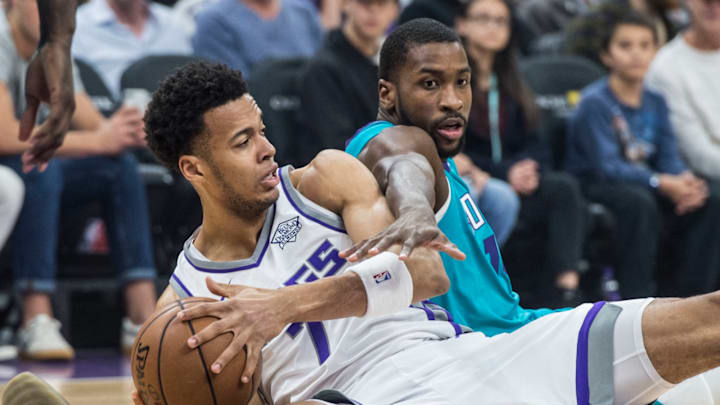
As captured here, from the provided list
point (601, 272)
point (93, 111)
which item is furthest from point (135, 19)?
point (601, 272)

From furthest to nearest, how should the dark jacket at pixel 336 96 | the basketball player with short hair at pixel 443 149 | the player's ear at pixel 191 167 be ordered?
1. the dark jacket at pixel 336 96
2. the basketball player with short hair at pixel 443 149
3. the player's ear at pixel 191 167

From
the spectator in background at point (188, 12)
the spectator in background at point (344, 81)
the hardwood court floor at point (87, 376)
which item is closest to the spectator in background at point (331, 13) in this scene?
the spectator in background at point (188, 12)

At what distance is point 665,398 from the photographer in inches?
108

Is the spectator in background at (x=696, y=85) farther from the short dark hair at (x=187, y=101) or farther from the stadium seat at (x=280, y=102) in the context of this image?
the short dark hair at (x=187, y=101)

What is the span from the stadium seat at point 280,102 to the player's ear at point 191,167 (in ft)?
8.89

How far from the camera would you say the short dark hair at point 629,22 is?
20.6 ft

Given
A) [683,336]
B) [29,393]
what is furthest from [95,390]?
[683,336]

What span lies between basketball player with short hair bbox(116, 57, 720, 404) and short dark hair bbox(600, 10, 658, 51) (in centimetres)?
407

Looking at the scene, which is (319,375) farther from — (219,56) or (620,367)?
(219,56)

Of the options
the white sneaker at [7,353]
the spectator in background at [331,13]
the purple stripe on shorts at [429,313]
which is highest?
the purple stripe on shorts at [429,313]

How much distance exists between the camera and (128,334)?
16.0 feet

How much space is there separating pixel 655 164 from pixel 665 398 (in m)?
3.66

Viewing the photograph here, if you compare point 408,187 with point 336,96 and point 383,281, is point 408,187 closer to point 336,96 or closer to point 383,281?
point 383,281

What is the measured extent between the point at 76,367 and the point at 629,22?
12.5 ft
